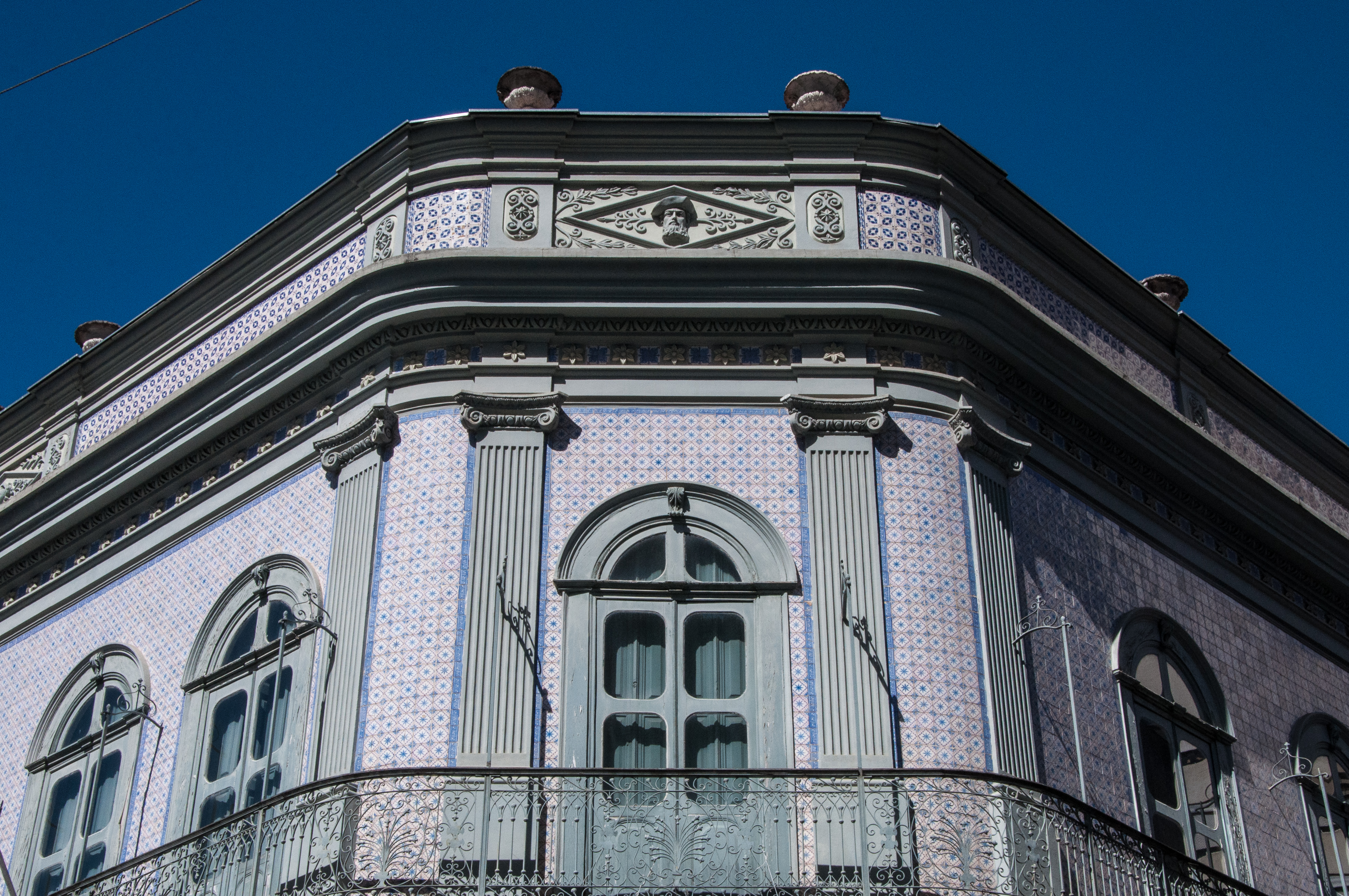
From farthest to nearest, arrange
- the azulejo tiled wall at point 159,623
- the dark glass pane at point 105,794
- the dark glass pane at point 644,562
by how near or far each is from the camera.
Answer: the dark glass pane at point 105,794, the azulejo tiled wall at point 159,623, the dark glass pane at point 644,562

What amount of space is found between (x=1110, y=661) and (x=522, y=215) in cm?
562

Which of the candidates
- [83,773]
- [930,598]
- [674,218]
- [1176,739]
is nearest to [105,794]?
[83,773]

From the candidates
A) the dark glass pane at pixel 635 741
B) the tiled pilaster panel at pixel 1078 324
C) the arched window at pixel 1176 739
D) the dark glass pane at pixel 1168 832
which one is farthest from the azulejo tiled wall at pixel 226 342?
the dark glass pane at pixel 1168 832

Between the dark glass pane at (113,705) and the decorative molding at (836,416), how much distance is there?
5822mm

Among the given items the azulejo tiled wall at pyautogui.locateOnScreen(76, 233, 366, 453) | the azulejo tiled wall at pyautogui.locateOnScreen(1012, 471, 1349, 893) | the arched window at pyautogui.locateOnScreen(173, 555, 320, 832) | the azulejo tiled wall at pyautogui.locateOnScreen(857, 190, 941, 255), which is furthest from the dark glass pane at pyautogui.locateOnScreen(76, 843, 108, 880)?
the azulejo tiled wall at pyautogui.locateOnScreen(857, 190, 941, 255)

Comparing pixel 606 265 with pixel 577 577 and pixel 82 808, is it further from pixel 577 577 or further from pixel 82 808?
pixel 82 808

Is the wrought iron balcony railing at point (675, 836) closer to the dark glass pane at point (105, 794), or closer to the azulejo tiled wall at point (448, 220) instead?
the dark glass pane at point (105, 794)

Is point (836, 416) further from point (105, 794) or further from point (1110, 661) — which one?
point (105, 794)

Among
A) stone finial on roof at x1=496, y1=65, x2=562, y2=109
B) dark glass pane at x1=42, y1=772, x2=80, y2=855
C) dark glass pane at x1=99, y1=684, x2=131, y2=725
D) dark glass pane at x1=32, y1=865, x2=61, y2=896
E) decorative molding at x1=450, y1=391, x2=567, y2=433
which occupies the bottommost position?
dark glass pane at x1=32, y1=865, x2=61, y2=896

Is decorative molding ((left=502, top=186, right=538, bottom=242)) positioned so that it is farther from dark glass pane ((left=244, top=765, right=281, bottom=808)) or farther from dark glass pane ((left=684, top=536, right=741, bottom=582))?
dark glass pane ((left=244, top=765, right=281, bottom=808))

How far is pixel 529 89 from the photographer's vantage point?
15086 mm

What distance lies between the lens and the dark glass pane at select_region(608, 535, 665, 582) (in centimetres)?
1276

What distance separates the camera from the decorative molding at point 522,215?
14.0m

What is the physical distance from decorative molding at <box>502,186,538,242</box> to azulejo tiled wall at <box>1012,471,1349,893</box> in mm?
4147
